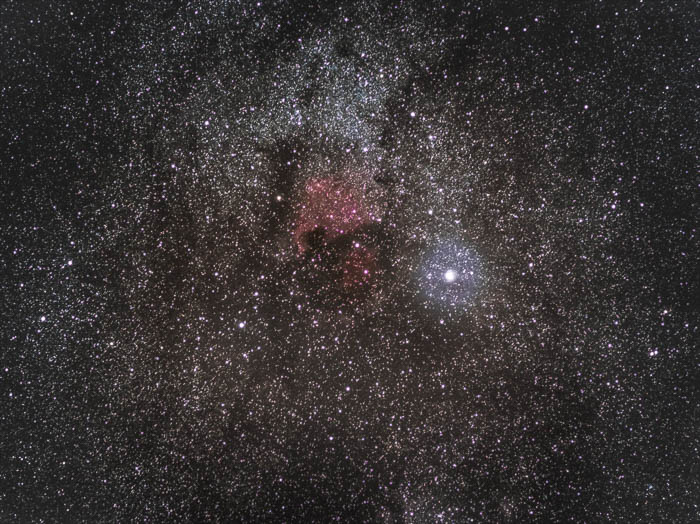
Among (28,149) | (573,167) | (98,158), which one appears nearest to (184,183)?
(98,158)

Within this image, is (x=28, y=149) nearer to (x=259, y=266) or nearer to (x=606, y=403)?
(x=259, y=266)

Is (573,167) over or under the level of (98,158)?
under

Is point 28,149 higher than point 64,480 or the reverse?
higher

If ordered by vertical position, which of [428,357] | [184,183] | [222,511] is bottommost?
[222,511]

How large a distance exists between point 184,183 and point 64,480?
1.42ft

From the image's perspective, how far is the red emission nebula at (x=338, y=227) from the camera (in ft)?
1.47

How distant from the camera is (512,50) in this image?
46cm

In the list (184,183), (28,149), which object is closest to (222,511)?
(184,183)

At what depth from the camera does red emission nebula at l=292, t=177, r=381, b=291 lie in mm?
448

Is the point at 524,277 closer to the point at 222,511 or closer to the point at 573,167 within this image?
the point at 573,167

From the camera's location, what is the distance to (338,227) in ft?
1.48

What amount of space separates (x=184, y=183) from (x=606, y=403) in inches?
24.6

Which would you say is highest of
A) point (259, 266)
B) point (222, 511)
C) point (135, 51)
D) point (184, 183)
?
point (135, 51)

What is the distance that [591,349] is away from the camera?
1.49 feet
